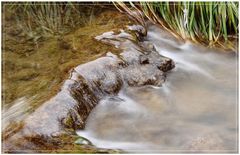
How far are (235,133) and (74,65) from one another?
1112mm

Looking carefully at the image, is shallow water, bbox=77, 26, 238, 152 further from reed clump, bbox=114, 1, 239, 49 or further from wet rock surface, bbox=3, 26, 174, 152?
reed clump, bbox=114, 1, 239, 49

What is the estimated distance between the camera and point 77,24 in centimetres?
379

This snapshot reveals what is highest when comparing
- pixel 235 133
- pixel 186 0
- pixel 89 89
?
pixel 186 0

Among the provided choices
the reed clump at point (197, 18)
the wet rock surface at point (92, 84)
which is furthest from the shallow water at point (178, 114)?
the reed clump at point (197, 18)

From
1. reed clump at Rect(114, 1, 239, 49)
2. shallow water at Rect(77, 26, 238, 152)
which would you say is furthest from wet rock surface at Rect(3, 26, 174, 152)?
reed clump at Rect(114, 1, 239, 49)

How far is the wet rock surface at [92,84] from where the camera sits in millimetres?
2184

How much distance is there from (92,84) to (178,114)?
58 cm

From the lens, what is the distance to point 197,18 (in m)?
3.87

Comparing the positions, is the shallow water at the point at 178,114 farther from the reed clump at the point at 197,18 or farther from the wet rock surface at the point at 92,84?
the reed clump at the point at 197,18

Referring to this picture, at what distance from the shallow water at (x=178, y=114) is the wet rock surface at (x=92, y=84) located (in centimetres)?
7

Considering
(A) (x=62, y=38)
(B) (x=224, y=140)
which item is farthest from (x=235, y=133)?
(A) (x=62, y=38)

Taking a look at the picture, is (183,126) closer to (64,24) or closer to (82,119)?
(82,119)

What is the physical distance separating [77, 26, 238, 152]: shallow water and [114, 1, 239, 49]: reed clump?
1.17ft

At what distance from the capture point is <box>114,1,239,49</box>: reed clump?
3.68 metres
